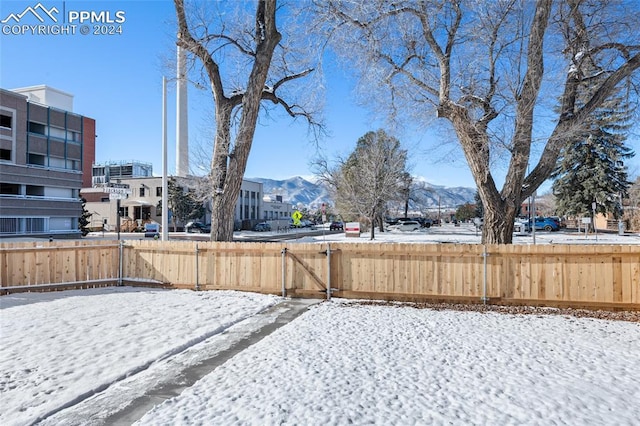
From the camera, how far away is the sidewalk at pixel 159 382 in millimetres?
4016

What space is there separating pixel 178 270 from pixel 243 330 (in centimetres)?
496

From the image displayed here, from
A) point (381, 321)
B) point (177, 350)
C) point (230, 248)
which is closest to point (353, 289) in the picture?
point (381, 321)

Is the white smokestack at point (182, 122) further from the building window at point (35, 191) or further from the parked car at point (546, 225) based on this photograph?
the parked car at point (546, 225)

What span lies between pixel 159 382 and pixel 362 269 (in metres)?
6.11

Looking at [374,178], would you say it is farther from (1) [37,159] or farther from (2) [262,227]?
(1) [37,159]

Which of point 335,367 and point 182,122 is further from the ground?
point 182,122

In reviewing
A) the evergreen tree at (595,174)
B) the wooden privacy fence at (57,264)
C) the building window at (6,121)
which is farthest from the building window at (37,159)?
the evergreen tree at (595,174)

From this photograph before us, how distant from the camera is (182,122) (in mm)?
36000

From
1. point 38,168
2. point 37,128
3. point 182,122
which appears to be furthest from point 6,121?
point 182,122

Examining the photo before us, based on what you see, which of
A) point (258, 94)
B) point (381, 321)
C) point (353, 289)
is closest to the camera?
point (381, 321)

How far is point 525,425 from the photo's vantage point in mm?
3777

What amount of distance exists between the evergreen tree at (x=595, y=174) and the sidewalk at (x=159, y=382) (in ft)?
143

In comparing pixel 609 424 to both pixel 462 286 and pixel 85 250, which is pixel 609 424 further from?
pixel 85 250

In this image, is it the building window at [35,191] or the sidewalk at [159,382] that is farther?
the building window at [35,191]
